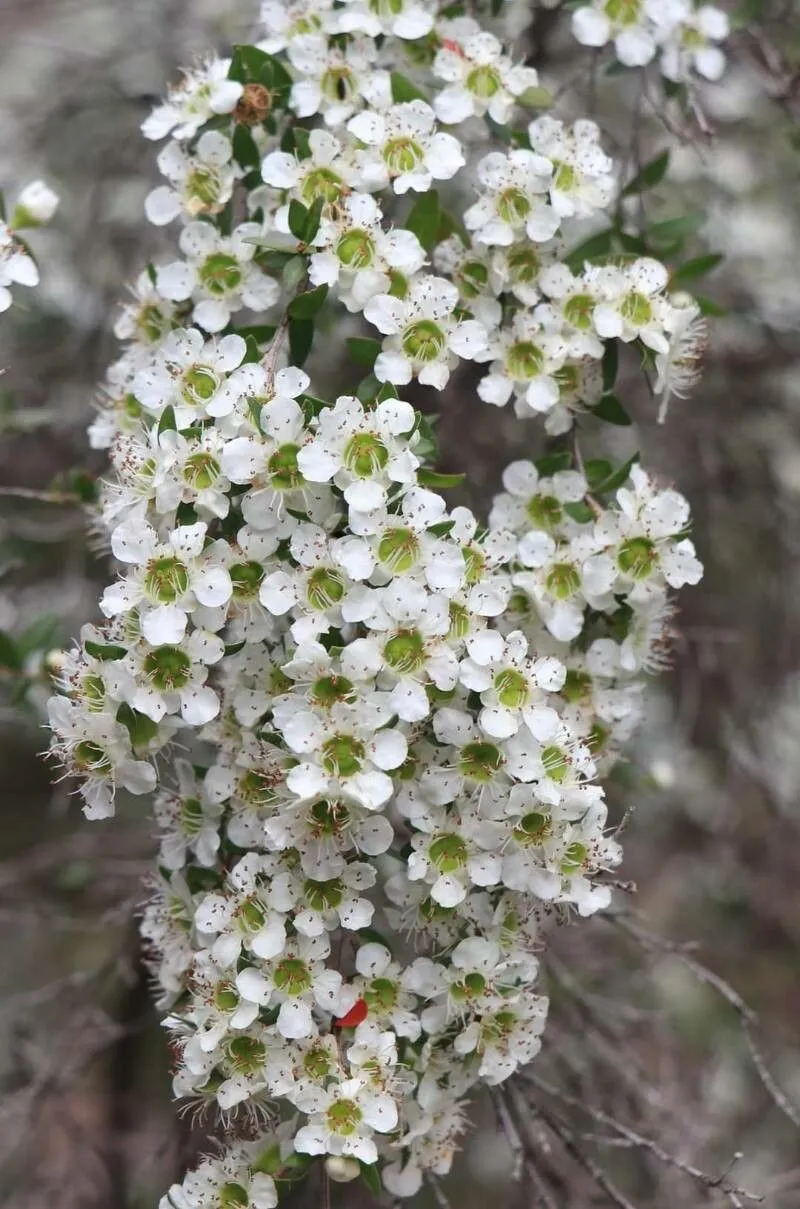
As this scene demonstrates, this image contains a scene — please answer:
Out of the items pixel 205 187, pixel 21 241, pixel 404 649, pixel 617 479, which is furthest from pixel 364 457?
pixel 21 241

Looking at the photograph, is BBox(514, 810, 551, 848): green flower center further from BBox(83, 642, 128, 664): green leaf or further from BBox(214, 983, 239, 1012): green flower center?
BBox(83, 642, 128, 664): green leaf

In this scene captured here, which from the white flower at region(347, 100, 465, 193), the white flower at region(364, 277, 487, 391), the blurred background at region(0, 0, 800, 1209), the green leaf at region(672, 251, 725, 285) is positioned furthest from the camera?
the blurred background at region(0, 0, 800, 1209)

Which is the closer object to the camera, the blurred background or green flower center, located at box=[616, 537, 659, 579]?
green flower center, located at box=[616, 537, 659, 579]

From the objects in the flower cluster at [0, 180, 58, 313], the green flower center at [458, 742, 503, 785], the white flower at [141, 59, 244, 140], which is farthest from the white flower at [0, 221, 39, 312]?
the green flower center at [458, 742, 503, 785]

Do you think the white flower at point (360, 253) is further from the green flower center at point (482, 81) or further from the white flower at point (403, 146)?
the green flower center at point (482, 81)

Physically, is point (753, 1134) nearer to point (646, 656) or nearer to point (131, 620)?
point (646, 656)

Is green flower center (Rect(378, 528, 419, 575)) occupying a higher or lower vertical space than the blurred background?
higher

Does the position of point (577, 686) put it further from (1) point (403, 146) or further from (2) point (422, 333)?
(1) point (403, 146)

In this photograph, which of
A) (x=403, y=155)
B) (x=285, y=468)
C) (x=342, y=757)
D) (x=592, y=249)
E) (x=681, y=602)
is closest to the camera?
(x=342, y=757)
